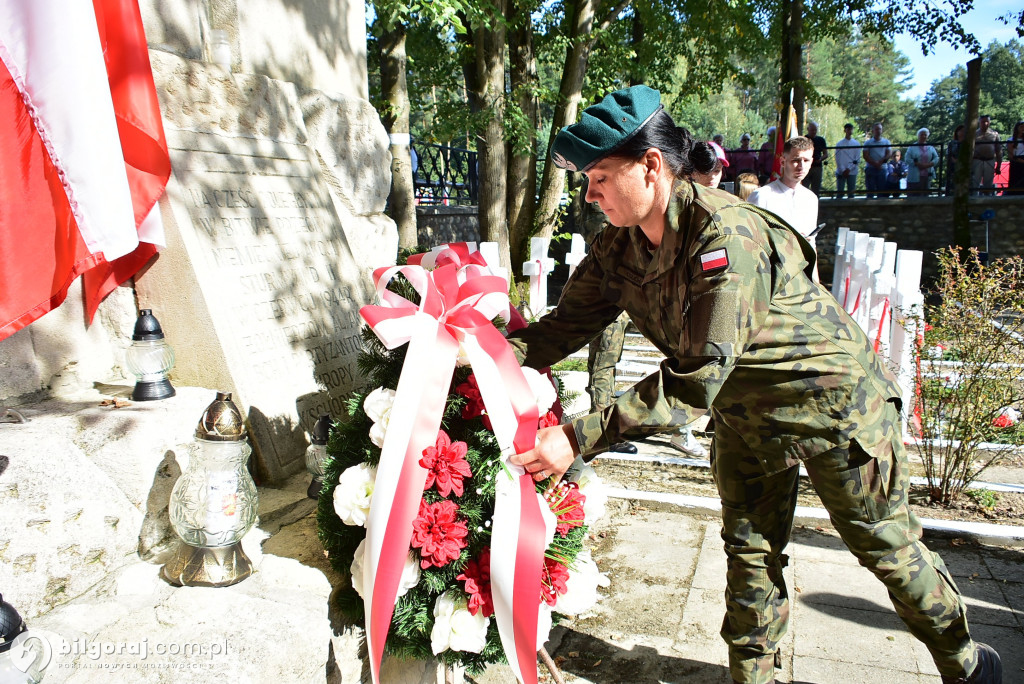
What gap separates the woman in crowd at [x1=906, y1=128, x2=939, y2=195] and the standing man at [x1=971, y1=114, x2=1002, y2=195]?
1.13 metres

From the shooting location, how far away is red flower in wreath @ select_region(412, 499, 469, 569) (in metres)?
2.09

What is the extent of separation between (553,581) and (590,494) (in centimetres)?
35

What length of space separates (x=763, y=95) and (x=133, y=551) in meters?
81.1

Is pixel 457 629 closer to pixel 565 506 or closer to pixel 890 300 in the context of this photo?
pixel 565 506

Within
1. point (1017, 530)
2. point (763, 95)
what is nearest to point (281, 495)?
point (1017, 530)

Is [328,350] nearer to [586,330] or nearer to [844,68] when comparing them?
[586,330]

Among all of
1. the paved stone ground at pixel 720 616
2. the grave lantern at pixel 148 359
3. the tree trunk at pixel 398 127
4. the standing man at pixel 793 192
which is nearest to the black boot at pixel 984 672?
the paved stone ground at pixel 720 616

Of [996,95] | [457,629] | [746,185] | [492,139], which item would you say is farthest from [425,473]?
[996,95]

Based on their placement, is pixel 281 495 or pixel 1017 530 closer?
pixel 281 495

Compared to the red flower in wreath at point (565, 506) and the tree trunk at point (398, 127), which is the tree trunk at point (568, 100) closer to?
the tree trunk at point (398, 127)

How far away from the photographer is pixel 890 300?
4.99m

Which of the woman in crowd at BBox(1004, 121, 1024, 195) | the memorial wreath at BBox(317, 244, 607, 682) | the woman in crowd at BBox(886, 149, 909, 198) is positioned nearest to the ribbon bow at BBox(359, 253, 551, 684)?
the memorial wreath at BBox(317, 244, 607, 682)

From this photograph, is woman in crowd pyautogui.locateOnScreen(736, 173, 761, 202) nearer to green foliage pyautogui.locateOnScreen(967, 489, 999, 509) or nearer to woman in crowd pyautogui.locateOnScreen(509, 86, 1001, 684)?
green foliage pyautogui.locateOnScreen(967, 489, 999, 509)

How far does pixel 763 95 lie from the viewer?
246 feet
